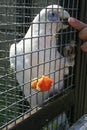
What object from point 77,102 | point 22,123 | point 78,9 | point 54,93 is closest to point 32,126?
point 22,123

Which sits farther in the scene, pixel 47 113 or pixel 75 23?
pixel 47 113

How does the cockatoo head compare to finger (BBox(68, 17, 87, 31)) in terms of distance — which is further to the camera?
the cockatoo head

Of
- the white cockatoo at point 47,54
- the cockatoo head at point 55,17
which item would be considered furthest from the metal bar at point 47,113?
the cockatoo head at point 55,17

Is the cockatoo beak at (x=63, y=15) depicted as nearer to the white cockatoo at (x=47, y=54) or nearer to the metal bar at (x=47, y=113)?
the white cockatoo at (x=47, y=54)

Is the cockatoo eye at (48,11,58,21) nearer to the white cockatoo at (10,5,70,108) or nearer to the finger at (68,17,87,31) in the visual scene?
the white cockatoo at (10,5,70,108)

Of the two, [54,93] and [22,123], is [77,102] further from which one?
[22,123]

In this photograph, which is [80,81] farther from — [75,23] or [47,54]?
[75,23]

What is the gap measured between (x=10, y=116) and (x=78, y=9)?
19.2 inches

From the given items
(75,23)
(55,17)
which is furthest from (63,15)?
(75,23)

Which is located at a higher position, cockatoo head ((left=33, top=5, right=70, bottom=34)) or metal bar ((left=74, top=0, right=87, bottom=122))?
cockatoo head ((left=33, top=5, right=70, bottom=34))

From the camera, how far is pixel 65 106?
1180 mm

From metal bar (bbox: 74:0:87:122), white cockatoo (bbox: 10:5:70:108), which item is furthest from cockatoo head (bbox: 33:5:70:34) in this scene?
metal bar (bbox: 74:0:87:122)

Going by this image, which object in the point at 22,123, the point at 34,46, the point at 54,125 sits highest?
the point at 34,46

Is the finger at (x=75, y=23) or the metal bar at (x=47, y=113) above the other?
the finger at (x=75, y=23)
